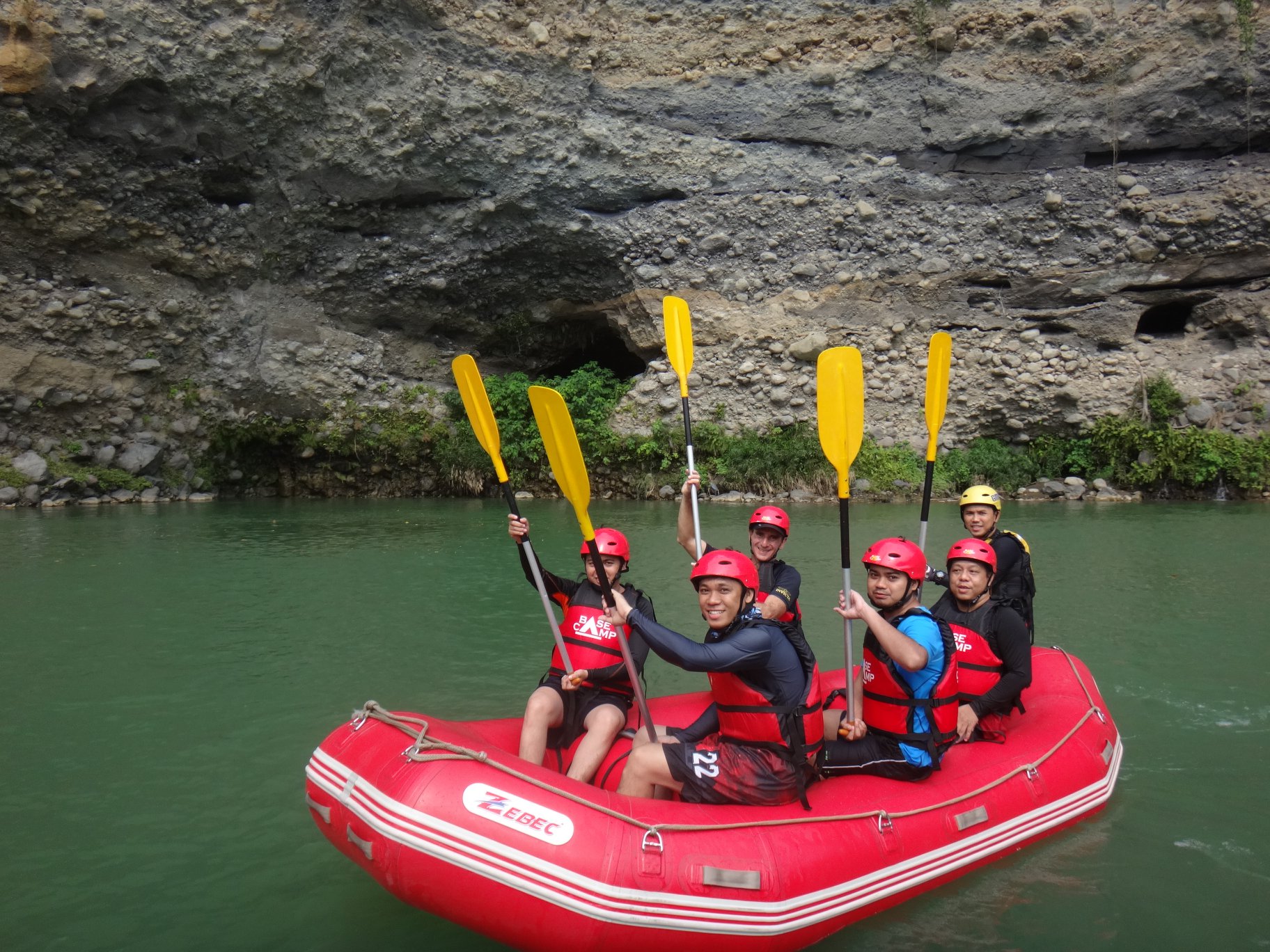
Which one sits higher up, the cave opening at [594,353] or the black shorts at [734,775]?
the cave opening at [594,353]

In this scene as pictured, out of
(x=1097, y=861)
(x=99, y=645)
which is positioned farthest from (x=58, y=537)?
(x=1097, y=861)

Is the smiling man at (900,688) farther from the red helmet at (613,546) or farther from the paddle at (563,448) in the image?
the red helmet at (613,546)

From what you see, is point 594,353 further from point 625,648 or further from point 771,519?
point 625,648

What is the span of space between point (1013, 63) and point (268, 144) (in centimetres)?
1161

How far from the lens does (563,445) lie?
12.3 ft

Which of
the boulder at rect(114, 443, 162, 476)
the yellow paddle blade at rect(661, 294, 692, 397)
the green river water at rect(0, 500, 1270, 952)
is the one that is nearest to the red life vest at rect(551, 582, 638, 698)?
the green river water at rect(0, 500, 1270, 952)

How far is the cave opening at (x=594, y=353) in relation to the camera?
1706 centimetres

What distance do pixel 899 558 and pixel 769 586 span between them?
1.16 m

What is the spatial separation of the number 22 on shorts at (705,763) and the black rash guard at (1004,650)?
1.23 meters

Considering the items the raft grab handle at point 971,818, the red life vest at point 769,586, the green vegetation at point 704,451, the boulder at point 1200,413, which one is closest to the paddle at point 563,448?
the red life vest at point 769,586

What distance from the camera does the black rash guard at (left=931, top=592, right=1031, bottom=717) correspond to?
3604mm

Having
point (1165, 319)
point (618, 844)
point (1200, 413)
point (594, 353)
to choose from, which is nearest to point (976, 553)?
point (618, 844)

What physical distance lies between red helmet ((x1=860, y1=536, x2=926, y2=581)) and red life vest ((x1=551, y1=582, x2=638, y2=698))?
1.02 meters

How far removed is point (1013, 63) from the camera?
1374cm
